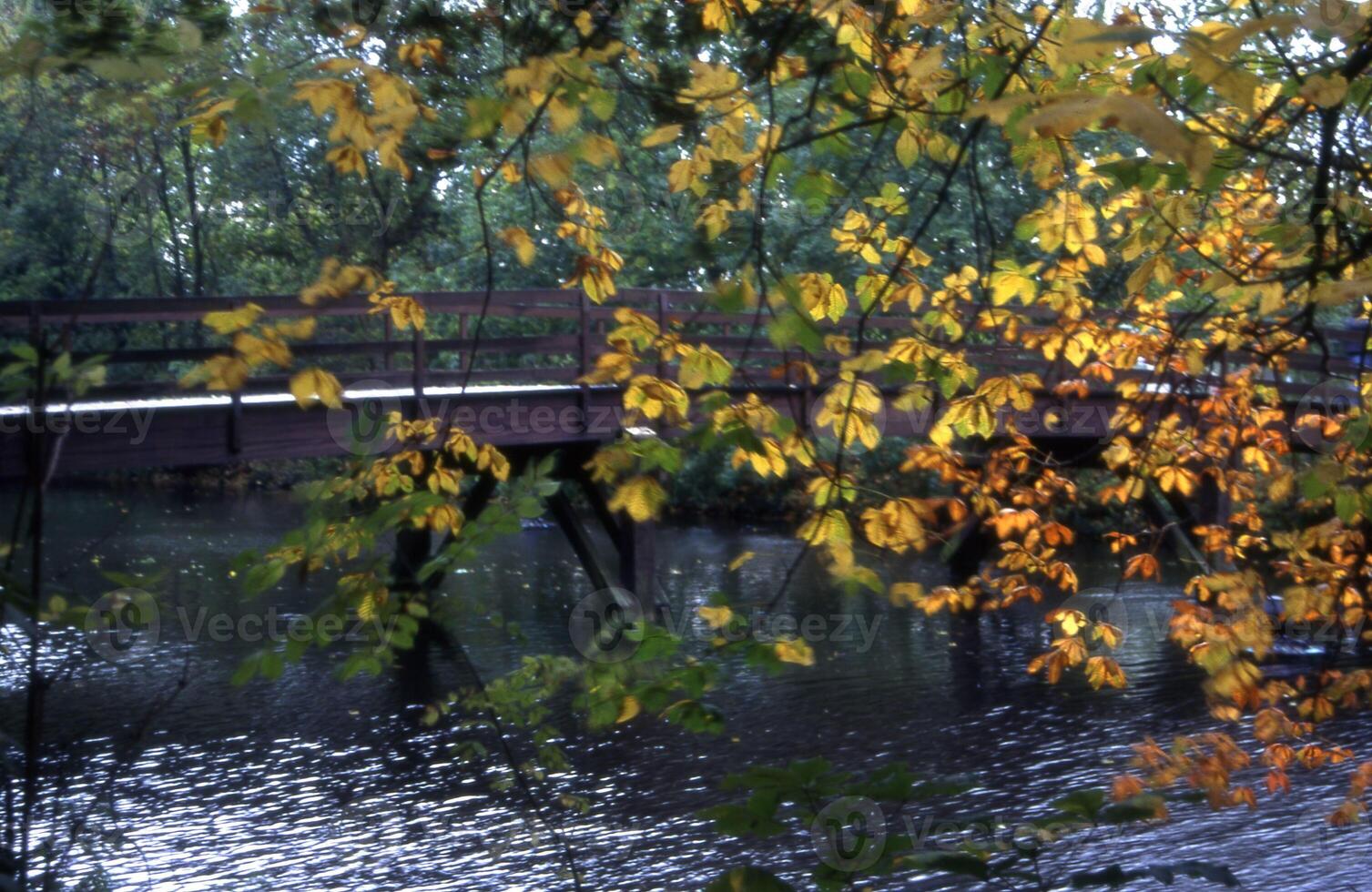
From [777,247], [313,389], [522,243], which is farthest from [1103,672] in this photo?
[313,389]

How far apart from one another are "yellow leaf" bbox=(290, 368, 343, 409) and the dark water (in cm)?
308

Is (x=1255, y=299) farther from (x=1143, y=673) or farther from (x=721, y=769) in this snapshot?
(x=1143, y=673)

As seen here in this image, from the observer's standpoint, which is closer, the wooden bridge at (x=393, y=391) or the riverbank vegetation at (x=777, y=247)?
the riverbank vegetation at (x=777, y=247)

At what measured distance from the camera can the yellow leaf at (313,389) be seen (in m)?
2.36

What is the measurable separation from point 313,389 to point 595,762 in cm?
752

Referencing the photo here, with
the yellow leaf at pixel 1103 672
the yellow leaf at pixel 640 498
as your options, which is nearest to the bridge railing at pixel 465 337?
the yellow leaf at pixel 640 498

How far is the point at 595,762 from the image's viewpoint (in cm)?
951

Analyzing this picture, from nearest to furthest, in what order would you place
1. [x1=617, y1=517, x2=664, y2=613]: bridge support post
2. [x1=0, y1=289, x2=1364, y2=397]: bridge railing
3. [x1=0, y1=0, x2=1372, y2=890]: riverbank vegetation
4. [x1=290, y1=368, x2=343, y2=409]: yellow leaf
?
[x1=0, y1=0, x2=1372, y2=890]: riverbank vegetation → [x1=290, y1=368, x2=343, y2=409]: yellow leaf → [x1=0, y1=289, x2=1364, y2=397]: bridge railing → [x1=617, y1=517, x2=664, y2=613]: bridge support post

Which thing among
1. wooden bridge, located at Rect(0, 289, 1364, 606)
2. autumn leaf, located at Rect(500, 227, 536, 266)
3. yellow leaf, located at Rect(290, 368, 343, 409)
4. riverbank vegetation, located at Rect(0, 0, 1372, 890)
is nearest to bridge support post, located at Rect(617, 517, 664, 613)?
wooden bridge, located at Rect(0, 289, 1364, 606)

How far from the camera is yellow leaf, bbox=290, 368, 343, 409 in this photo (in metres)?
2.36

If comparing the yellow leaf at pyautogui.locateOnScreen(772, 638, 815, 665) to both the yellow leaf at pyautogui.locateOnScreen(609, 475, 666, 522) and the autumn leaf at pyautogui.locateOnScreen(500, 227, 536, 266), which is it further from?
the autumn leaf at pyautogui.locateOnScreen(500, 227, 536, 266)

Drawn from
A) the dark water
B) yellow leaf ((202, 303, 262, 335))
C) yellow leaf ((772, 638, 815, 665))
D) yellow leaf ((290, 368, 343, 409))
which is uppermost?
yellow leaf ((202, 303, 262, 335))

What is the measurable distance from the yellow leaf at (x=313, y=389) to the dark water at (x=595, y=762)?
10.1 feet

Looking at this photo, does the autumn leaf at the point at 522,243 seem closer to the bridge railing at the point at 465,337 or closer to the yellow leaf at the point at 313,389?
the yellow leaf at the point at 313,389
